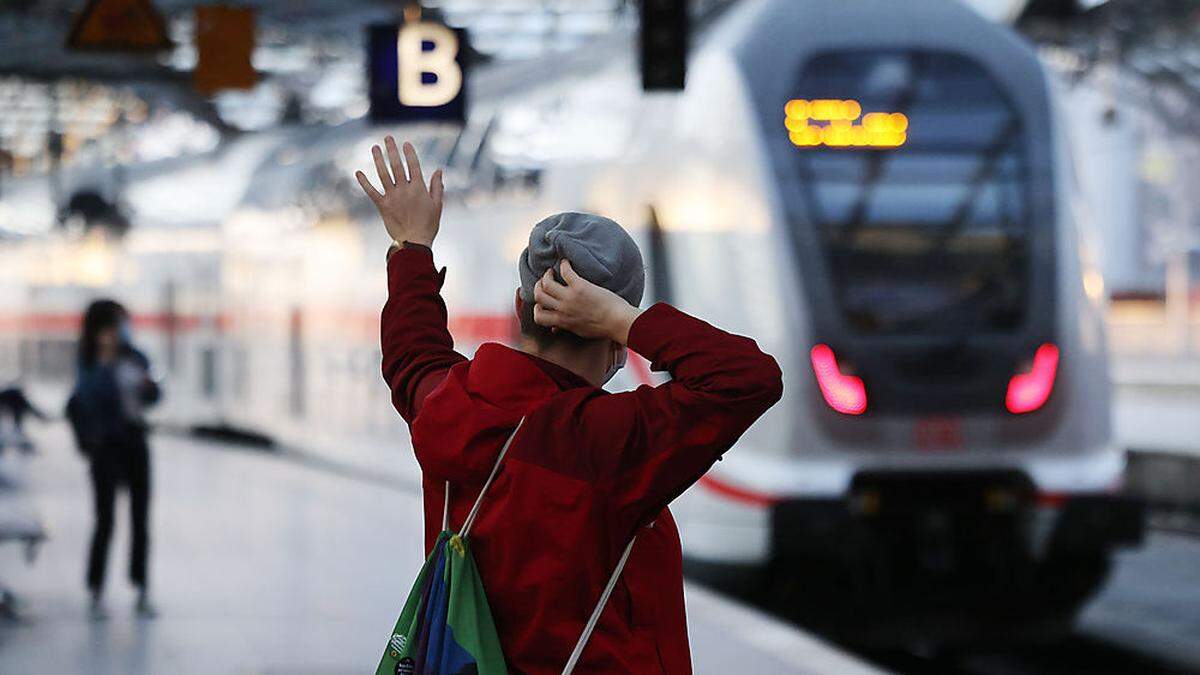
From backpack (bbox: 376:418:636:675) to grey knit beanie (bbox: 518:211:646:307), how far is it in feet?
0.76

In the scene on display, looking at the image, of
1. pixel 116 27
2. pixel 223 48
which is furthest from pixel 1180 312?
pixel 116 27

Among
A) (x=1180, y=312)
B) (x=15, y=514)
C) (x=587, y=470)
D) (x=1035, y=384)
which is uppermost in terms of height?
(x=587, y=470)

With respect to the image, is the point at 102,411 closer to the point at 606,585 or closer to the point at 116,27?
the point at 116,27

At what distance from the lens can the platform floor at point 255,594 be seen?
789 centimetres

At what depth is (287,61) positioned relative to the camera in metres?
35.6

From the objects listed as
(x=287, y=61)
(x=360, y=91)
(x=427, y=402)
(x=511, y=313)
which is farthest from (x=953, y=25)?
(x=360, y=91)

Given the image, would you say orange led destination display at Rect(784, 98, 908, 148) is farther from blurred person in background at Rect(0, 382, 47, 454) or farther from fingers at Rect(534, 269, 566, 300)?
fingers at Rect(534, 269, 566, 300)

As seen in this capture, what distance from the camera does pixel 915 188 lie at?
9.25m

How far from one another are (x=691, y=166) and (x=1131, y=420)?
15942 millimetres

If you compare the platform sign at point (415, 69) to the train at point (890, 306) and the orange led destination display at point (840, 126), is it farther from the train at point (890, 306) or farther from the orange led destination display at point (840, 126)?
the orange led destination display at point (840, 126)

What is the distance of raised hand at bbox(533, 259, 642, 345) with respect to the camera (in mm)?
2846

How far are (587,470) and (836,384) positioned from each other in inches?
249

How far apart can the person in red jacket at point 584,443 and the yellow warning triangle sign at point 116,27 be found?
9.16 meters

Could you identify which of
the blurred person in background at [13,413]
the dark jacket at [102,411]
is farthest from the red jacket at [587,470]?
the blurred person in background at [13,413]
